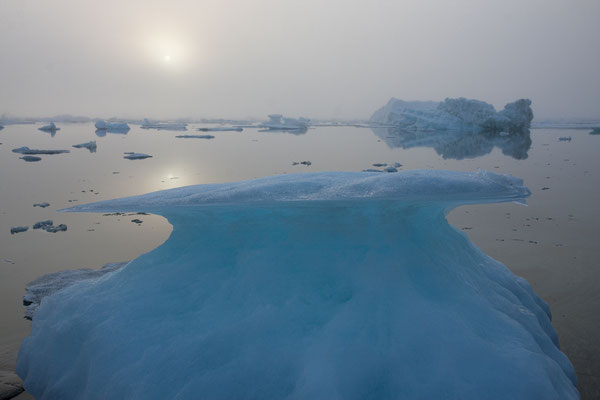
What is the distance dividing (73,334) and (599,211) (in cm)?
850

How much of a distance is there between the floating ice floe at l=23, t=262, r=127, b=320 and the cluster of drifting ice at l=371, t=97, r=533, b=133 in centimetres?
3296

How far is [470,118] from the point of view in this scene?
3288 centimetres

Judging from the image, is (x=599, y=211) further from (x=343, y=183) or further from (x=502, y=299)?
(x=343, y=183)

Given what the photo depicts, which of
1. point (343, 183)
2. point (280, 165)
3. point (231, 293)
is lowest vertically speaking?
point (280, 165)

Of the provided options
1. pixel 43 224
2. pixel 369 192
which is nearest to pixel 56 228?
pixel 43 224

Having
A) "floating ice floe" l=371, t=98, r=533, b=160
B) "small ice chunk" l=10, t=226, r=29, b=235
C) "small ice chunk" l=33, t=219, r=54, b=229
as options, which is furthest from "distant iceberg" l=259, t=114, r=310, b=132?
"small ice chunk" l=10, t=226, r=29, b=235

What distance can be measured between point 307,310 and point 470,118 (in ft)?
115

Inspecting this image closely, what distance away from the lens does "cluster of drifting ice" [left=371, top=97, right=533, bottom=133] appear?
30.3 m

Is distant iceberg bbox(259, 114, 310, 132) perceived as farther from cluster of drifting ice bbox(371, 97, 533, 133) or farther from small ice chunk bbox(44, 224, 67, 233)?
small ice chunk bbox(44, 224, 67, 233)

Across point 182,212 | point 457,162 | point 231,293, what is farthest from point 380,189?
point 457,162

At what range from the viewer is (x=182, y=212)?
2840 millimetres

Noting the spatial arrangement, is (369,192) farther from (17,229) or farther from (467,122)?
(467,122)

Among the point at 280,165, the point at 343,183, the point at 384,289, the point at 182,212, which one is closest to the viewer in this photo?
the point at 384,289

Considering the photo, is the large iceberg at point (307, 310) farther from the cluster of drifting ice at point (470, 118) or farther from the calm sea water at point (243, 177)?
the cluster of drifting ice at point (470, 118)
